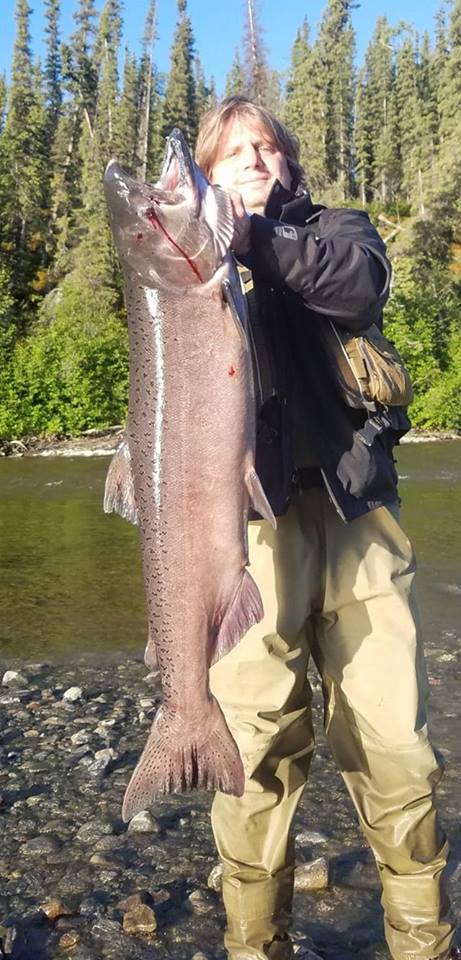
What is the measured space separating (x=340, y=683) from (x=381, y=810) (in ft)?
1.44

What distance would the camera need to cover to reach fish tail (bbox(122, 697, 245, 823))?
2676 millimetres

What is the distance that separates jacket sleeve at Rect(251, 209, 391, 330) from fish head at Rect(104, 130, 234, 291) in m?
0.15

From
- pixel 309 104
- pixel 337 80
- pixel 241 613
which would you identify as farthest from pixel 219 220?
pixel 337 80

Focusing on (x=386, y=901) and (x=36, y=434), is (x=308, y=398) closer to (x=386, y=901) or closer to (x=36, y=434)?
(x=386, y=901)

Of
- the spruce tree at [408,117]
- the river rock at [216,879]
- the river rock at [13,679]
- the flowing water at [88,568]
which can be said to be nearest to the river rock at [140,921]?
the river rock at [216,879]

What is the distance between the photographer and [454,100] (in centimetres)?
6538

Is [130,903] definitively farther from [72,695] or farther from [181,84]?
[181,84]

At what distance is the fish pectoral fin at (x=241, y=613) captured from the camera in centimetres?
265

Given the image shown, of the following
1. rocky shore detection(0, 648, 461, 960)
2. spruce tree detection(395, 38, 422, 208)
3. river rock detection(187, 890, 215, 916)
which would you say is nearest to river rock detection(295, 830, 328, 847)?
rocky shore detection(0, 648, 461, 960)

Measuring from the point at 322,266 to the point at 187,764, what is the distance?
166 cm

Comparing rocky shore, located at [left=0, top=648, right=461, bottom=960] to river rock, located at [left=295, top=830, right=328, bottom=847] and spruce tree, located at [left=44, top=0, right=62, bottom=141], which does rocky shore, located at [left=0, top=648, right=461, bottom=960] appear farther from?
spruce tree, located at [left=44, top=0, right=62, bottom=141]

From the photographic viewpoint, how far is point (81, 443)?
1160 inches

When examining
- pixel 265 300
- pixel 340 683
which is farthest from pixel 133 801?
pixel 265 300

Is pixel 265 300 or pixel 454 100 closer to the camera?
pixel 265 300
